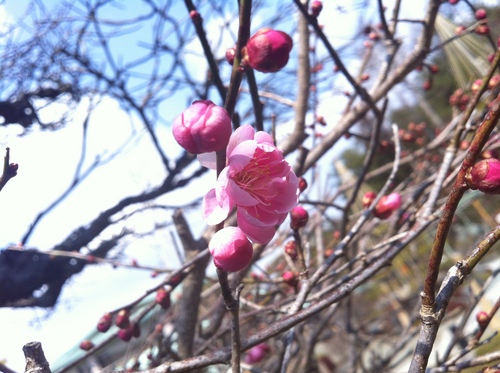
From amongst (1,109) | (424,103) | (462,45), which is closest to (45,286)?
(1,109)

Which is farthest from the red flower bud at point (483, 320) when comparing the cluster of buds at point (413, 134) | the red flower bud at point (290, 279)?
the cluster of buds at point (413, 134)

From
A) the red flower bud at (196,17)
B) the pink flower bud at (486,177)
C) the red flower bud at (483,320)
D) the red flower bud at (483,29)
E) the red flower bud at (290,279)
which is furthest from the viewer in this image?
the red flower bud at (483,29)

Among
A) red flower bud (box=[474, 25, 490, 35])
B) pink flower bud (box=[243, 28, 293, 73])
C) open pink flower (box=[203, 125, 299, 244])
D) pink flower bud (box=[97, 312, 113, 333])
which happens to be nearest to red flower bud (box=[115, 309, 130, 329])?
pink flower bud (box=[97, 312, 113, 333])

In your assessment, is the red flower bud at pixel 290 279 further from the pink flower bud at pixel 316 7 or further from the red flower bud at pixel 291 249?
the pink flower bud at pixel 316 7

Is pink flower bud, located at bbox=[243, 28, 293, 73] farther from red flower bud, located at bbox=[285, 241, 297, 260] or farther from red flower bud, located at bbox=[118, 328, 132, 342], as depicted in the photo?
red flower bud, located at bbox=[118, 328, 132, 342]

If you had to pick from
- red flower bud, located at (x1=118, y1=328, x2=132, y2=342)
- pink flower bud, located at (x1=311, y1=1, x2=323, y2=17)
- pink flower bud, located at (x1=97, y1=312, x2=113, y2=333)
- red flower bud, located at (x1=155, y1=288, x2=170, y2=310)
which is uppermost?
pink flower bud, located at (x1=311, y1=1, x2=323, y2=17)

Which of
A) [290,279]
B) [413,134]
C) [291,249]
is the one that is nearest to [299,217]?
[291,249]
